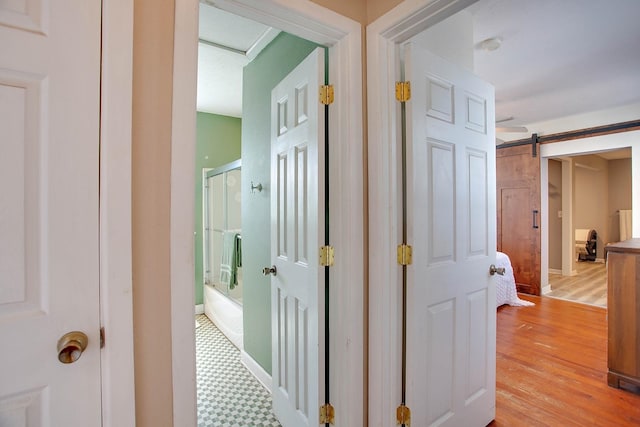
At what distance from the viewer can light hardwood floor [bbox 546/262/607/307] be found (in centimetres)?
427

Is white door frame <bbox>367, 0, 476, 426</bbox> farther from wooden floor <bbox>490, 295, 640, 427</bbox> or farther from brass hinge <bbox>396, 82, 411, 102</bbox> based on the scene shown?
wooden floor <bbox>490, 295, 640, 427</bbox>

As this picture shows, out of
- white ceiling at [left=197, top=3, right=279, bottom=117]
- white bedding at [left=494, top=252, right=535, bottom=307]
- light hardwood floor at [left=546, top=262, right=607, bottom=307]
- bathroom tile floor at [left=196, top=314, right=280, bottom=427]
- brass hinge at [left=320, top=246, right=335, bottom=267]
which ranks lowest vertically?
bathroom tile floor at [left=196, top=314, right=280, bottom=427]

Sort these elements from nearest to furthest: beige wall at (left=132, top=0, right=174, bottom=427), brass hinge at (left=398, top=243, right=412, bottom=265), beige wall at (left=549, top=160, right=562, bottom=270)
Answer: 1. beige wall at (left=132, top=0, right=174, bottom=427)
2. brass hinge at (left=398, top=243, right=412, bottom=265)
3. beige wall at (left=549, top=160, right=562, bottom=270)

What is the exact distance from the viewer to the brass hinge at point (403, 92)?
4.41 ft

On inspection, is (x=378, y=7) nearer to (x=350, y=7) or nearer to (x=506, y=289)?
(x=350, y=7)

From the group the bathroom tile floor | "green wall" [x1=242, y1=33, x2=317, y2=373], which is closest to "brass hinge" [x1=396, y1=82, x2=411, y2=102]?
"green wall" [x1=242, y1=33, x2=317, y2=373]

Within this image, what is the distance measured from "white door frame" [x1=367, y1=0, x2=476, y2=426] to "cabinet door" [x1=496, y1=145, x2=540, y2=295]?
4.20 m

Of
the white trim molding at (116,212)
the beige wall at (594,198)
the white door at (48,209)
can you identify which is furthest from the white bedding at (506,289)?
the white door at (48,209)

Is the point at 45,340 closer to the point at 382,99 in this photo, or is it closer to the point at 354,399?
the point at 354,399

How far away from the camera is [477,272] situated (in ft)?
5.49

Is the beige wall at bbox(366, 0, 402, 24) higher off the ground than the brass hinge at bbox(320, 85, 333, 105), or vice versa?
the beige wall at bbox(366, 0, 402, 24)

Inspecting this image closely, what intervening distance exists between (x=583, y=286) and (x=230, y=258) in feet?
18.0

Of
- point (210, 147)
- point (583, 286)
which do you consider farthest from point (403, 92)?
point (583, 286)

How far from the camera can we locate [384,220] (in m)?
1.30
